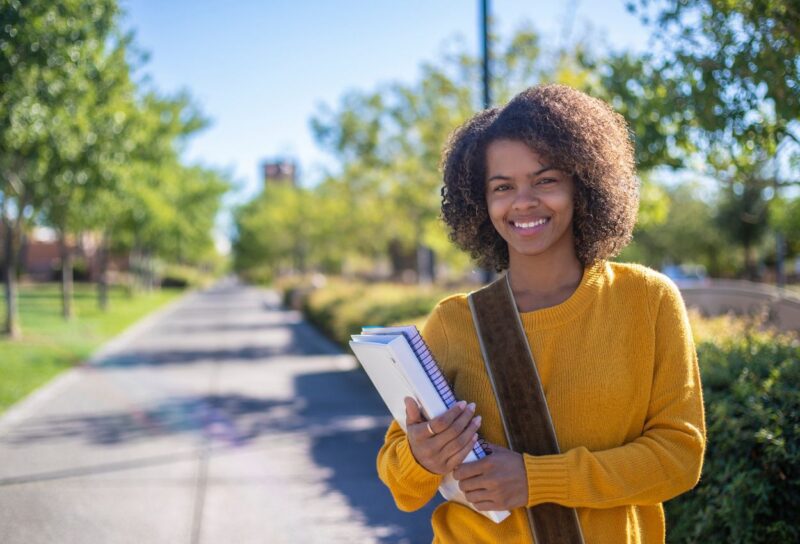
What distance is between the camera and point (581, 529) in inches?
66.1

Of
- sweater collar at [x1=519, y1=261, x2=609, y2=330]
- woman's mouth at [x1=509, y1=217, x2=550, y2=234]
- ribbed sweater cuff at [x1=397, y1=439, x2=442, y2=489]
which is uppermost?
woman's mouth at [x1=509, y1=217, x2=550, y2=234]

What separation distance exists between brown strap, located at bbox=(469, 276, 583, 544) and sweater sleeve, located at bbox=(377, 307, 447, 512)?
0.42ft

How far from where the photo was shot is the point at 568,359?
172 cm

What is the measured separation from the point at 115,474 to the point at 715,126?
5009 mm

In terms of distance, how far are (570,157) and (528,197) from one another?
128 millimetres

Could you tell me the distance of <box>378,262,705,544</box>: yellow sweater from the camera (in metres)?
1.62

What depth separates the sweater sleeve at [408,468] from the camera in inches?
67.0

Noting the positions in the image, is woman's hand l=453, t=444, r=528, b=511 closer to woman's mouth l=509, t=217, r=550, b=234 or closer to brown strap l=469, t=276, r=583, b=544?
brown strap l=469, t=276, r=583, b=544

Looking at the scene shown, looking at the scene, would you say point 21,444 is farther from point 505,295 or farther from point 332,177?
point 332,177

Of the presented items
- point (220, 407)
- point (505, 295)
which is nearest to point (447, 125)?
point (220, 407)

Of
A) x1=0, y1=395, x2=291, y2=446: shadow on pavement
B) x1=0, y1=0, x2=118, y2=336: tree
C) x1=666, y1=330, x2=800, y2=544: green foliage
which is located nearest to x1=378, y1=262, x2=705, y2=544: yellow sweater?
x1=666, y1=330, x2=800, y2=544: green foliage

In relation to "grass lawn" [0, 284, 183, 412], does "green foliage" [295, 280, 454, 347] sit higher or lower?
higher

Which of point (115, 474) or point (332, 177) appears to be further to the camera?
point (332, 177)

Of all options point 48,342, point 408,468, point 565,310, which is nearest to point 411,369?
point 408,468
